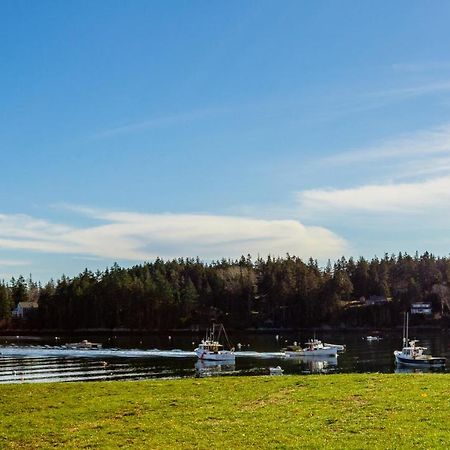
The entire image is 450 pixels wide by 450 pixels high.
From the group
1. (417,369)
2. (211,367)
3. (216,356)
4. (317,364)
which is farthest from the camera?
(216,356)

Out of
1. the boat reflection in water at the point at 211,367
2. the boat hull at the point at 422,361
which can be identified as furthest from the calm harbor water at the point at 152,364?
the boat hull at the point at 422,361

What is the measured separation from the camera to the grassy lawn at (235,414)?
2059cm

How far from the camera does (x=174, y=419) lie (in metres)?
24.8

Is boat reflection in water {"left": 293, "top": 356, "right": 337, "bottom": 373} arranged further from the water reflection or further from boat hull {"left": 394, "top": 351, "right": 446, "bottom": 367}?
boat hull {"left": 394, "top": 351, "right": 446, "bottom": 367}

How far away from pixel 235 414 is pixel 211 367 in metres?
67.0

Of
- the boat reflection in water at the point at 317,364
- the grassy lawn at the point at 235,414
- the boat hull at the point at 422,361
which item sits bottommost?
the boat reflection in water at the point at 317,364

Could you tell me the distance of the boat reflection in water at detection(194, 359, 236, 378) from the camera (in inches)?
3179

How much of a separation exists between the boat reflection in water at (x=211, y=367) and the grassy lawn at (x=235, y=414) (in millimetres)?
45919

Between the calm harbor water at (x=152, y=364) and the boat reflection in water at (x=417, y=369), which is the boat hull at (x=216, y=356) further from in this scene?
the boat reflection in water at (x=417, y=369)

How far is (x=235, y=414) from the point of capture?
2539cm

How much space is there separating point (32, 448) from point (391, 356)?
304ft

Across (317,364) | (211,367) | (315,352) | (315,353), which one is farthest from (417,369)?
(211,367)

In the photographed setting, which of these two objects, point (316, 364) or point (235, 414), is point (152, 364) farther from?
point (235, 414)

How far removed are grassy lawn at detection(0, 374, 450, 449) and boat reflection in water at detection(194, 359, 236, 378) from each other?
45.9 m
